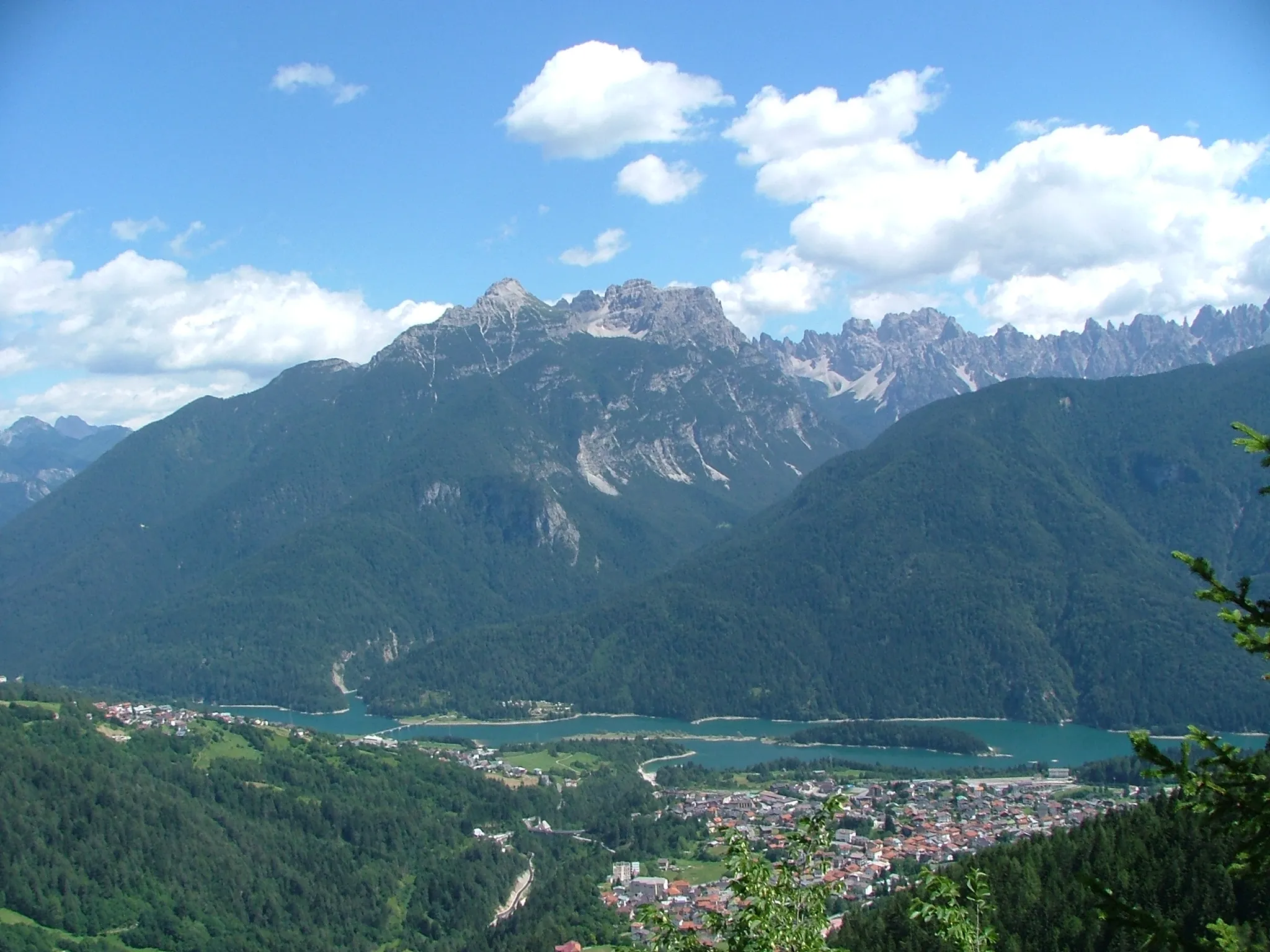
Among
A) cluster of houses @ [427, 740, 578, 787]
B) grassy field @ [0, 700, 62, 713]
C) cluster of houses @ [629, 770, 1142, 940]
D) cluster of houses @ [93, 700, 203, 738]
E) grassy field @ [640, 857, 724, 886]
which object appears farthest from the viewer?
cluster of houses @ [427, 740, 578, 787]

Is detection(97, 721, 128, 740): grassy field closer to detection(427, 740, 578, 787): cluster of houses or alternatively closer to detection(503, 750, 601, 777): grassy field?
detection(427, 740, 578, 787): cluster of houses

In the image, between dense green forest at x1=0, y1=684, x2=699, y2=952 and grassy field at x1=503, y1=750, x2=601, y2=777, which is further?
grassy field at x1=503, y1=750, x2=601, y2=777

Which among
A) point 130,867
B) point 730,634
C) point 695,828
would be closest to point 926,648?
point 730,634

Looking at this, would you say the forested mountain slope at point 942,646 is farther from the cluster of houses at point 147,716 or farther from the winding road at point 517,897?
the winding road at point 517,897

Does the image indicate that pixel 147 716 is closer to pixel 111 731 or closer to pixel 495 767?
pixel 111 731

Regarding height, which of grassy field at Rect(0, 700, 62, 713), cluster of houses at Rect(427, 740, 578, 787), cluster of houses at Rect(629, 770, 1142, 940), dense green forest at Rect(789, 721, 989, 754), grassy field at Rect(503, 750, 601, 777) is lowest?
dense green forest at Rect(789, 721, 989, 754)

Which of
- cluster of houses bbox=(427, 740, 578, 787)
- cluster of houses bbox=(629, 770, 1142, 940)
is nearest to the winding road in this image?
cluster of houses bbox=(629, 770, 1142, 940)

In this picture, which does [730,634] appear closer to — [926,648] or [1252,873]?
[926,648]
